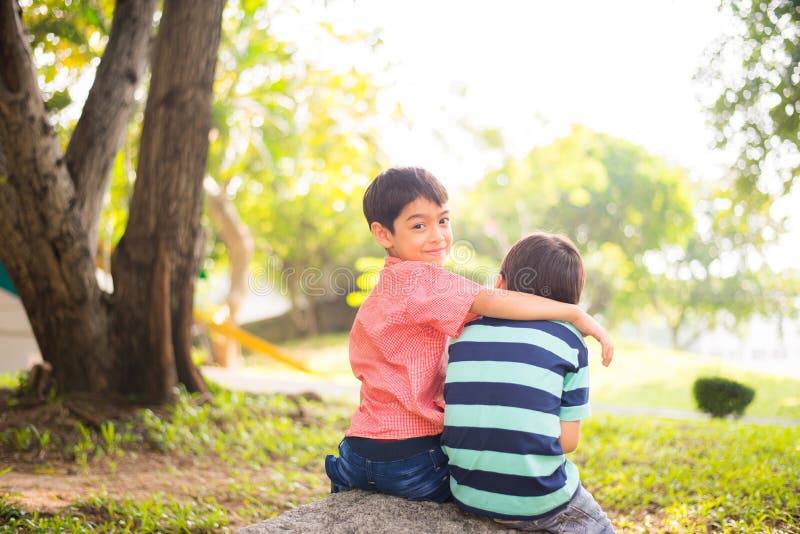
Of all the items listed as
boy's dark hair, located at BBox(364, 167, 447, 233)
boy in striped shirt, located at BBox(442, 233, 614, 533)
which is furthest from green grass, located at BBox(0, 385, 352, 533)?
boy's dark hair, located at BBox(364, 167, 447, 233)

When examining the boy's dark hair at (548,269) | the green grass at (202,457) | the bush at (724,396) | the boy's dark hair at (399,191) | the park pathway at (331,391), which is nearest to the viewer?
the boy's dark hair at (548,269)

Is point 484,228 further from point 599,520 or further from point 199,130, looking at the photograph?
point 599,520

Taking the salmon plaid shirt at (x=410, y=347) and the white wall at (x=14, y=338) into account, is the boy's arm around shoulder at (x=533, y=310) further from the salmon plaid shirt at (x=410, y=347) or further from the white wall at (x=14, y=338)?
the white wall at (x=14, y=338)

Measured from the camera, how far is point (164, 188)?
484 centimetres

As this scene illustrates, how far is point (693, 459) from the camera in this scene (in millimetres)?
4195

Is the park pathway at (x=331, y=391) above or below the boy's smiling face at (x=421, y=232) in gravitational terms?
below

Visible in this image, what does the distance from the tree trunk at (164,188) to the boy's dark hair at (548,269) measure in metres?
3.26

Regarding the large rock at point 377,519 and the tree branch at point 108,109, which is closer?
the large rock at point 377,519

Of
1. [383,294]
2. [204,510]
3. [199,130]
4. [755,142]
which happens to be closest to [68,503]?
[204,510]

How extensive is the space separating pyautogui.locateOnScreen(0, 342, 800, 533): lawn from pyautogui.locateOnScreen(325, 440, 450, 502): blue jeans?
1066 mm

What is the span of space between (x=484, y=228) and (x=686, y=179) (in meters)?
6.90

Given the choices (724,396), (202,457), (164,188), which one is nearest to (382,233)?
(202,457)

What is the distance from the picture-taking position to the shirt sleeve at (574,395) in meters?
2.03

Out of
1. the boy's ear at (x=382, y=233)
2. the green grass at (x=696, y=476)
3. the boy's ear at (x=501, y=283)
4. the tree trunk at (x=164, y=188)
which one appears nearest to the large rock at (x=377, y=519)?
the boy's ear at (x=501, y=283)
